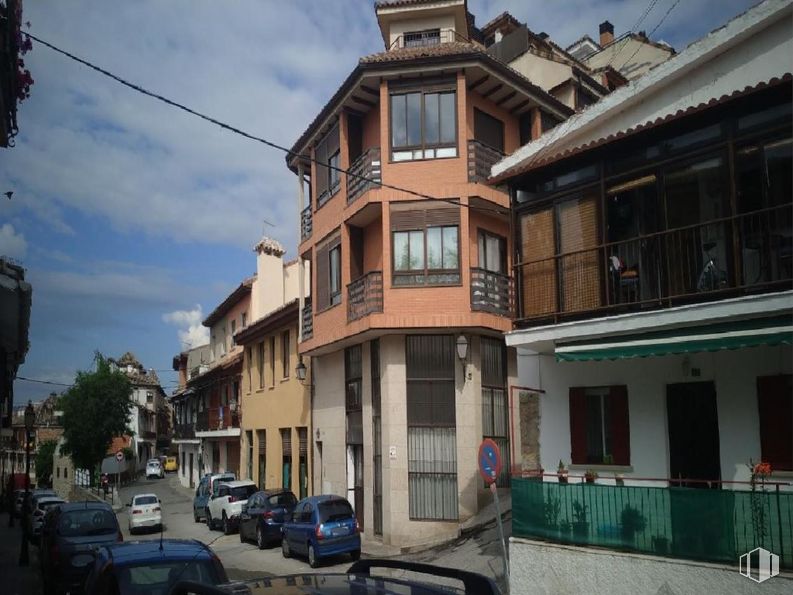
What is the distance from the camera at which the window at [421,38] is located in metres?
24.7

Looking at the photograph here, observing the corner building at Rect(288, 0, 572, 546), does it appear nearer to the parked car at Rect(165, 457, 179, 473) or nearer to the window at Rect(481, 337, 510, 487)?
the window at Rect(481, 337, 510, 487)

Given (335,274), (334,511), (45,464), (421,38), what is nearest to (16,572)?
(334,511)

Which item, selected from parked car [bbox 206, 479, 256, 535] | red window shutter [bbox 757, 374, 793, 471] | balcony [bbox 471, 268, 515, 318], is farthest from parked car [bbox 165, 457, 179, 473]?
red window shutter [bbox 757, 374, 793, 471]

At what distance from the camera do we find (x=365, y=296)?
2064 cm

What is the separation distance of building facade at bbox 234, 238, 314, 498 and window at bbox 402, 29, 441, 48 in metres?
10.2

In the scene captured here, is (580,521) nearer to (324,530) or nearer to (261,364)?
(324,530)

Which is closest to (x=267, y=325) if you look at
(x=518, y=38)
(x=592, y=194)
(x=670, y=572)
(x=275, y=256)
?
(x=275, y=256)

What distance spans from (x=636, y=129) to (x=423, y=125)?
8.99m

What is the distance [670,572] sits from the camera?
11078 mm

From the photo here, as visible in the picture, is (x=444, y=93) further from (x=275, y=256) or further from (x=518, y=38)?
(x=275, y=256)

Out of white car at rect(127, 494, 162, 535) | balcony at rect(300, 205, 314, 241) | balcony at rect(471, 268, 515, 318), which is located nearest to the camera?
balcony at rect(471, 268, 515, 318)

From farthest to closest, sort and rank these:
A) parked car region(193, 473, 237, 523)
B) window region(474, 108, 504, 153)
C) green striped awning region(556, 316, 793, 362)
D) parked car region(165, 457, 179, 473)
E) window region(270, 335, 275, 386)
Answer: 1. parked car region(165, 457, 179, 473)
2. window region(270, 335, 275, 386)
3. parked car region(193, 473, 237, 523)
4. window region(474, 108, 504, 153)
5. green striped awning region(556, 316, 793, 362)

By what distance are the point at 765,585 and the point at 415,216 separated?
41.6 ft

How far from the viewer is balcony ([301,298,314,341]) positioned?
82.3ft
